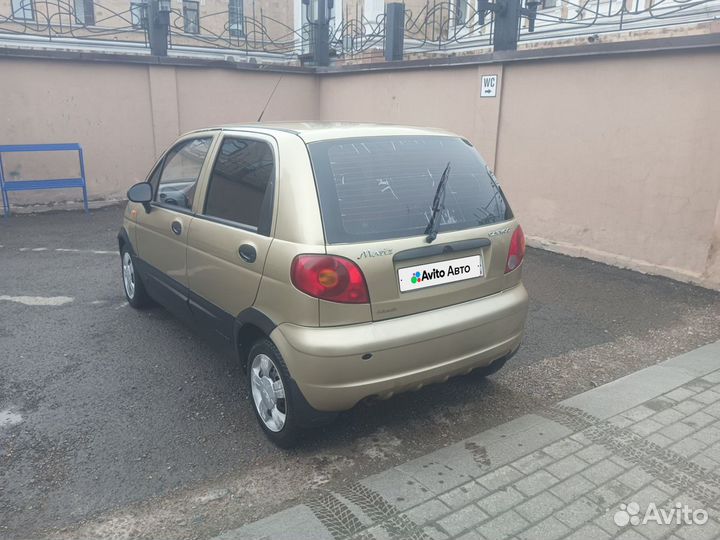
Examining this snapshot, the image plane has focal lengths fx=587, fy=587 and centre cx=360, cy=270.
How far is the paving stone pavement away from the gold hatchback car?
1.48 ft

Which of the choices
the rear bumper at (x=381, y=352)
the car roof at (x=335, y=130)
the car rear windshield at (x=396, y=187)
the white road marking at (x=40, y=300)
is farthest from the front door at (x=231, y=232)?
the white road marking at (x=40, y=300)

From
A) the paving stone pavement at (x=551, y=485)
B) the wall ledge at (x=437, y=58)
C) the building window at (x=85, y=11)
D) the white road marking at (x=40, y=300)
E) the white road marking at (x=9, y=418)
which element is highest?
the building window at (x=85, y=11)

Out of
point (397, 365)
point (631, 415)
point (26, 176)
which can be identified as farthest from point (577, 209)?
point (26, 176)

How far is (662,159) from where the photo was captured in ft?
20.9

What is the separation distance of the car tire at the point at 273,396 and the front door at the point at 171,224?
1053 millimetres

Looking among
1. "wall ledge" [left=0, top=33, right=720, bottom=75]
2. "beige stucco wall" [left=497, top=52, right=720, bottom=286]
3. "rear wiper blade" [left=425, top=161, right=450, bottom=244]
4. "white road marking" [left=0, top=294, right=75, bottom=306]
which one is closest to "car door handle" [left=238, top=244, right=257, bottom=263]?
"rear wiper blade" [left=425, top=161, right=450, bottom=244]

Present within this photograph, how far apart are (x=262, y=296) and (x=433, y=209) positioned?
1026 mm

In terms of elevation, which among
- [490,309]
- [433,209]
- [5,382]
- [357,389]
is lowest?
[5,382]

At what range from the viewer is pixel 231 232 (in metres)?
3.41

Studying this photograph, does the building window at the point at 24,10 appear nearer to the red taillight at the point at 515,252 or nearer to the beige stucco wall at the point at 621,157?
the beige stucco wall at the point at 621,157

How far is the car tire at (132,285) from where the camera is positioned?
17.1ft

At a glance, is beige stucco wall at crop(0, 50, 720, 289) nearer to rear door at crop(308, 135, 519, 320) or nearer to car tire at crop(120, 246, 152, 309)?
rear door at crop(308, 135, 519, 320)

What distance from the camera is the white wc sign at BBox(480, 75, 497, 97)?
321 inches

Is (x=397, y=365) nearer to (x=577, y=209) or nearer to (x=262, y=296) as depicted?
(x=262, y=296)
